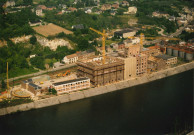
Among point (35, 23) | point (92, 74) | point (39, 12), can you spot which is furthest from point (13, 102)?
point (39, 12)

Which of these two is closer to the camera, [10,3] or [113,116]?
[113,116]

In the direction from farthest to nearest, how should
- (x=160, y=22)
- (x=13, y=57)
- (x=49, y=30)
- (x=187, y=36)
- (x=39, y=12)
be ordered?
1. (x=160, y=22)
2. (x=39, y=12)
3. (x=187, y=36)
4. (x=49, y=30)
5. (x=13, y=57)

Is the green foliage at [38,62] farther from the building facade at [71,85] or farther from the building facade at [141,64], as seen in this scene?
the building facade at [141,64]

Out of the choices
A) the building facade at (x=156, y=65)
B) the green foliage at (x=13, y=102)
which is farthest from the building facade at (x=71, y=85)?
the building facade at (x=156, y=65)

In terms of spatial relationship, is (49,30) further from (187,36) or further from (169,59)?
(187,36)

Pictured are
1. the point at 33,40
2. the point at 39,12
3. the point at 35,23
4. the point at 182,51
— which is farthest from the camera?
the point at 39,12

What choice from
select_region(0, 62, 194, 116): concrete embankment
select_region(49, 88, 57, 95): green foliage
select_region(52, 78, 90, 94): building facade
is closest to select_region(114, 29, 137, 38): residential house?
select_region(0, 62, 194, 116): concrete embankment

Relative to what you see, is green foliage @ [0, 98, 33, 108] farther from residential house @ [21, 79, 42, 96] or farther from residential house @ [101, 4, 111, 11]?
residential house @ [101, 4, 111, 11]
